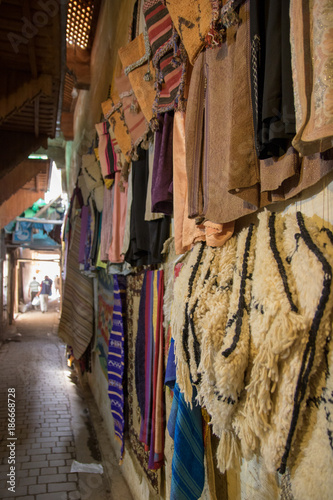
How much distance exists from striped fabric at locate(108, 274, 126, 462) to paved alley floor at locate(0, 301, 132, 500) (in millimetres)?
468

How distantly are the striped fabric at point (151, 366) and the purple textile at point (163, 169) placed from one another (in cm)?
45

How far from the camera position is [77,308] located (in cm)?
477

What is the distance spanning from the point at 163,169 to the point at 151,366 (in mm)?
1103

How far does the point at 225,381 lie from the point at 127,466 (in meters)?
2.47

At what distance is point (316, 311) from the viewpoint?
69cm

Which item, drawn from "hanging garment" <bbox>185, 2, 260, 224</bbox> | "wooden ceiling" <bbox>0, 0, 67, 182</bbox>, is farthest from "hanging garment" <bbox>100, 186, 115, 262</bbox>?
"hanging garment" <bbox>185, 2, 260, 224</bbox>

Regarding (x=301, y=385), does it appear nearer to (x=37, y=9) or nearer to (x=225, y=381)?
(x=225, y=381)

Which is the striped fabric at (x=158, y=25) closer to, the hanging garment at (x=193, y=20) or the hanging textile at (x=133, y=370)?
the hanging garment at (x=193, y=20)

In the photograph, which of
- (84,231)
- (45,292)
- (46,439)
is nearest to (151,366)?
(46,439)

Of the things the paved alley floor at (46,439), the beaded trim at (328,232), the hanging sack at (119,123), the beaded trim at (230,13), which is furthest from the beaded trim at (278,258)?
the paved alley floor at (46,439)

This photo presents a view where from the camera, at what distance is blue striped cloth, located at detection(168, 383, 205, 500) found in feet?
4.08

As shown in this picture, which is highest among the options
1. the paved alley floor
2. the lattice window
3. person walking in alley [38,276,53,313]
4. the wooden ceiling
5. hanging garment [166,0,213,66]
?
the lattice window

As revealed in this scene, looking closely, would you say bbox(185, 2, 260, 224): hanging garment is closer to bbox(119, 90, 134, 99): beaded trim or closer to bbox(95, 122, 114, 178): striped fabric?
bbox(119, 90, 134, 99): beaded trim

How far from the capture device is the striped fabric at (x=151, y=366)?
1.88 metres
